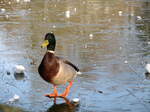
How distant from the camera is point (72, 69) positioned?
6031 mm

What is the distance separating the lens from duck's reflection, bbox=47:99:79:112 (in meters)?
5.37

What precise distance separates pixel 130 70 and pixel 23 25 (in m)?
6.56

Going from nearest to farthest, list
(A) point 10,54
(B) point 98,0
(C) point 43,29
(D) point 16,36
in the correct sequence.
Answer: (A) point 10,54, (D) point 16,36, (C) point 43,29, (B) point 98,0

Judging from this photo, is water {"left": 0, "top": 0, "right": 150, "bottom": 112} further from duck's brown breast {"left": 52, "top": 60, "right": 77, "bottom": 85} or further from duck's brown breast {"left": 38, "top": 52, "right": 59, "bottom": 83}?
duck's brown breast {"left": 38, "top": 52, "right": 59, "bottom": 83}

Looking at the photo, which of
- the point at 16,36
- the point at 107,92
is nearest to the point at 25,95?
the point at 107,92

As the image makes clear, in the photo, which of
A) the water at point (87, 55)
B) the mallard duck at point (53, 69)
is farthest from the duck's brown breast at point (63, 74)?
the water at point (87, 55)

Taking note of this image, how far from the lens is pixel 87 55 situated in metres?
8.88

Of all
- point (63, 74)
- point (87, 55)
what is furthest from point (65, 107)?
point (87, 55)

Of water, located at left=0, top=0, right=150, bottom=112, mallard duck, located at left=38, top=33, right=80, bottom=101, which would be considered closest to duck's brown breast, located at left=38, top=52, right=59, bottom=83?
mallard duck, located at left=38, top=33, right=80, bottom=101

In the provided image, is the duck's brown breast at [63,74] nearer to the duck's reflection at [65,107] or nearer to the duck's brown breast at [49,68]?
the duck's brown breast at [49,68]

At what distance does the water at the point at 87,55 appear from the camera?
5.77 metres

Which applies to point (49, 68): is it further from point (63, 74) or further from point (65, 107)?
point (65, 107)

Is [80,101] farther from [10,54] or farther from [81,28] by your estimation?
[81,28]

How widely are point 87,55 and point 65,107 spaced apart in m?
3.48
